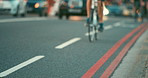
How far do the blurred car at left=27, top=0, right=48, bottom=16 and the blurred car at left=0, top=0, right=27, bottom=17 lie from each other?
252cm

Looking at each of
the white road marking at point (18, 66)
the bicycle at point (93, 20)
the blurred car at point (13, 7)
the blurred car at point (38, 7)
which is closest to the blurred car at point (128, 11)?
the blurred car at point (38, 7)

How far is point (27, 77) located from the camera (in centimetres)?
658

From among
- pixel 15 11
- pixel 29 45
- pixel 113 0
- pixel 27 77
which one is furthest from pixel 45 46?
pixel 113 0

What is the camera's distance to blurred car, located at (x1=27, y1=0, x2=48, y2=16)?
31672 millimetres

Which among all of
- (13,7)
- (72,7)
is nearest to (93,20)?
(72,7)

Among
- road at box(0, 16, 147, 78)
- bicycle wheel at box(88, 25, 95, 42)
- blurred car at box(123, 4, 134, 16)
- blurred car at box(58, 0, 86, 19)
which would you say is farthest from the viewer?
blurred car at box(123, 4, 134, 16)

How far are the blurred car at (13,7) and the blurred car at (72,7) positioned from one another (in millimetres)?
2464

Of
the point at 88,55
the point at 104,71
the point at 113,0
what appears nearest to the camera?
the point at 104,71

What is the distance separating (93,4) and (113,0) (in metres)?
56.3

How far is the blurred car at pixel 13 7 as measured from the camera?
28.1 metres

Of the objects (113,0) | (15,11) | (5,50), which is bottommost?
(113,0)

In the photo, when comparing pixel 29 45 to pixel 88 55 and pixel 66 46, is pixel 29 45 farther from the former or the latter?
pixel 88 55

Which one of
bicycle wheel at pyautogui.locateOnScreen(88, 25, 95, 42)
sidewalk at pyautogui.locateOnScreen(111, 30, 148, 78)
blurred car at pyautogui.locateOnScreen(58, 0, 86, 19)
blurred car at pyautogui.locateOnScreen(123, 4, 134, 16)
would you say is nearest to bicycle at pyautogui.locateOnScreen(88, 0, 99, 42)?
bicycle wheel at pyautogui.locateOnScreen(88, 25, 95, 42)

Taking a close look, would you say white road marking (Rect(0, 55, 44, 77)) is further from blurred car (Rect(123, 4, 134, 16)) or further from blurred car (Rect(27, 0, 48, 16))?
blurred car (Rect(123, 4, 134, 16))
